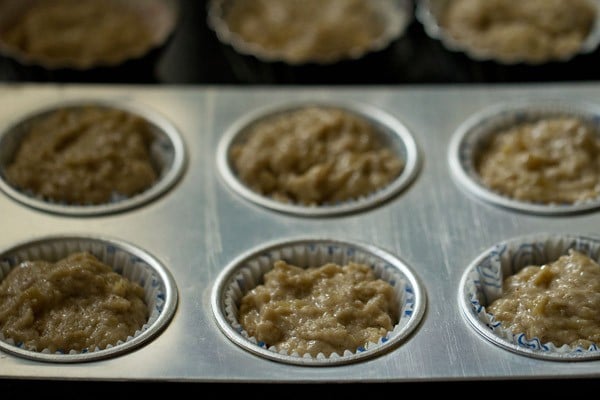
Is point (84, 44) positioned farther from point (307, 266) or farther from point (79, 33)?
point (307, 266)

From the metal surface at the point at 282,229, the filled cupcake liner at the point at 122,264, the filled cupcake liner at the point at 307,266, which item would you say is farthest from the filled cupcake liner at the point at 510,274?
the filled cupcake liner at the point at 122,264

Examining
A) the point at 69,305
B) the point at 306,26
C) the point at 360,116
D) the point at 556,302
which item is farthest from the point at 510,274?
the point at 306,26

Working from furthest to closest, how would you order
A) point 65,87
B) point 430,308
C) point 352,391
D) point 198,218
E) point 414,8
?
point 414,8
point 65,87
point 198,218
point 430,308
point 352,391

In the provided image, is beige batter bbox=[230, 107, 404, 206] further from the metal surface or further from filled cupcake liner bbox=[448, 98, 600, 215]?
filled cupcake liner bbox=[448, 98, 600, 215]

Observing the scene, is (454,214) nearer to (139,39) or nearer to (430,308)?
(430,308)

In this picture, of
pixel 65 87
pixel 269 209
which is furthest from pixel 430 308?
pixel 65 87

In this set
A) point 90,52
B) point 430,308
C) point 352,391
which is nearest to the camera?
point 352,391
